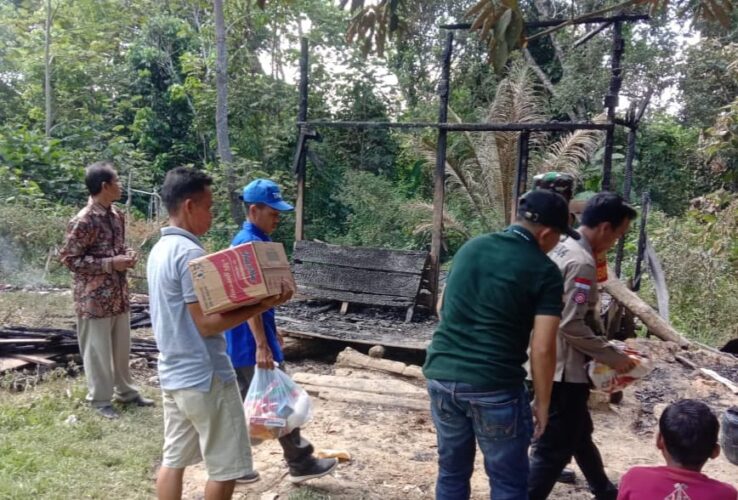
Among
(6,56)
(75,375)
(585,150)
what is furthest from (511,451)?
(6,56)

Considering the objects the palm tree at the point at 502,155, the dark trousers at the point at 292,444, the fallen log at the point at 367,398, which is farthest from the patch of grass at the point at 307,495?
the palm tree at the point at 502,155

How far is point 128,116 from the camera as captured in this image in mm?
17328

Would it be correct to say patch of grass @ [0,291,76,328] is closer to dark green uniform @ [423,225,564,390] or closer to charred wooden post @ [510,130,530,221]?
charred wooden post @ [510,130,530,221]

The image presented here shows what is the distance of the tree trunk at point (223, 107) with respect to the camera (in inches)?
513

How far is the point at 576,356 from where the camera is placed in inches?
133

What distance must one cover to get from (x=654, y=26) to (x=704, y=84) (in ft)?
6.29

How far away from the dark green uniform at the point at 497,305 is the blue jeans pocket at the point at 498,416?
69 millimetres

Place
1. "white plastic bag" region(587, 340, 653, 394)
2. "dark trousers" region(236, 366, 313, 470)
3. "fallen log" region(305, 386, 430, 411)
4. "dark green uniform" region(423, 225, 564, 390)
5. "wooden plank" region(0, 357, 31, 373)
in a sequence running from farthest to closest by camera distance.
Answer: "wooden plank" region(0, 357, 31, 373)
"fallen log" region(305, 386, 430, 411)
"dark trousers" region(236, 366, 313, 470)
"white plastic bag" region(587, 340, 653, 394)
"dark green uniform" region(423, 225, 564, 390)

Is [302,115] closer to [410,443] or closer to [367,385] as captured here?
[367,385]

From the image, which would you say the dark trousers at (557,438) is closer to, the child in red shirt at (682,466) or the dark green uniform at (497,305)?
the dark green uniform at (497,305)

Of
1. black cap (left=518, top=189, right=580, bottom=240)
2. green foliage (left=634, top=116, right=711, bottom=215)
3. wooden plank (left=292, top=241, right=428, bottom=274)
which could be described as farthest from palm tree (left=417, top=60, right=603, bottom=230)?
black cap (left=518, top=189, right=580, bottom=240)

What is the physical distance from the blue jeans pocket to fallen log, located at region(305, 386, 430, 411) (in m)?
2.89

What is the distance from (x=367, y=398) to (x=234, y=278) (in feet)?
10.9

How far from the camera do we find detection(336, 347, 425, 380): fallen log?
6488mm
